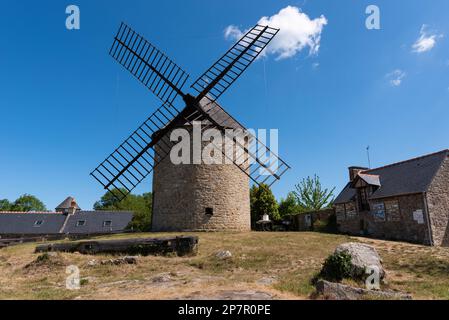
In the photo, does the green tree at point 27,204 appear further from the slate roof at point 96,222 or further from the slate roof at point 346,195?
the slate roof at point 346,195

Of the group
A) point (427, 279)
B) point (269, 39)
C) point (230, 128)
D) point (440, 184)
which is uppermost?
point (269, 39)

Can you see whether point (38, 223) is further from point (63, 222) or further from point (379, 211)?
point (379, 211)

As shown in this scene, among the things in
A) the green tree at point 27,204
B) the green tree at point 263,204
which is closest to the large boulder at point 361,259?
the green tree at point 263,204

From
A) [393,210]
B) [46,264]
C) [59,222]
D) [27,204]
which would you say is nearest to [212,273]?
[46,264]

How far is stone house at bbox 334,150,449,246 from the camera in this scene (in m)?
17.9

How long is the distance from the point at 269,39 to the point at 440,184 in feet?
45.6

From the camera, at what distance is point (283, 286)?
7375 mm

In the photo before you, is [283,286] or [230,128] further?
[230,128]

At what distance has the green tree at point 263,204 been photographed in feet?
124

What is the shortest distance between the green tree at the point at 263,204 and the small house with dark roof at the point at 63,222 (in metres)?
15.9

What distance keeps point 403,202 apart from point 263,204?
65.9ft
